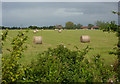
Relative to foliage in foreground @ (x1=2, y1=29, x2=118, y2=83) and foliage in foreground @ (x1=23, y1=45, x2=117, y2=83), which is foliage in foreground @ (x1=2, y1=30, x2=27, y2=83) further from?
foliage in foreground @ (x1=23, y1=45, x2=117, y2=83)

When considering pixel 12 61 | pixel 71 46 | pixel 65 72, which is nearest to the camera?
pixel 12 61

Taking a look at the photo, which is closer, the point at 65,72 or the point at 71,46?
the point at 65,72

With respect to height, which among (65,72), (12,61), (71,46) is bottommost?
(71,46)

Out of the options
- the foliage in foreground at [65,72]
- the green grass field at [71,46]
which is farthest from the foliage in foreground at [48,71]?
the green grass field at [71,46]

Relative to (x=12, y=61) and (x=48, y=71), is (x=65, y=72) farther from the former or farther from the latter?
→ (x=12, y=61)

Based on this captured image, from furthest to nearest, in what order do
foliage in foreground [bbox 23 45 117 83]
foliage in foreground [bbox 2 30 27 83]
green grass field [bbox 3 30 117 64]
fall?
1. green grass field [bbox 3 30 117 64]
2. foliage in foreground [bbox 23 45 117 83]
3. foliage in foreground [bbox 2 30 27 83]

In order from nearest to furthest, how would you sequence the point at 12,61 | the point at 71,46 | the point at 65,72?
the point at 12,61, the point at 65,72, the point at 71,46

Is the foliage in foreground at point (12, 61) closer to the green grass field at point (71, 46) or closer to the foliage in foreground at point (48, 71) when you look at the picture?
the foliage in foreground at point (48, 71)

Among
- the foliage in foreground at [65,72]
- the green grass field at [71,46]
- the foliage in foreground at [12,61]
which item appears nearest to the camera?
the foliage in foreground at [12,61]

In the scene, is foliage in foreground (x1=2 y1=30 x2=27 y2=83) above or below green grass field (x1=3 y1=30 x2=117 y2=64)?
above

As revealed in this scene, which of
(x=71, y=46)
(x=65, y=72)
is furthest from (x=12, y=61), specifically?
(x=71, y=46)

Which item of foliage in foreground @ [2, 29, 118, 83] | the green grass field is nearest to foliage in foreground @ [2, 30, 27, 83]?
foliage in foreground @ [2, 29, 118, 83]

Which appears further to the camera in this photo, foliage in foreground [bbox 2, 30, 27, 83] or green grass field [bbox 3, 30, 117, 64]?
green grass field [bbox 3, 30, 117, 64]

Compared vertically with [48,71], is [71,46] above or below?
below
